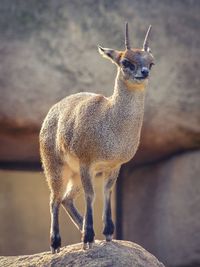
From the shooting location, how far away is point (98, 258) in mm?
8328

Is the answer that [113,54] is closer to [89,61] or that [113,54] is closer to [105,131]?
[105,131]

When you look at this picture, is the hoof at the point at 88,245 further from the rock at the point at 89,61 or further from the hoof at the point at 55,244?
the rock at the point at 89,61

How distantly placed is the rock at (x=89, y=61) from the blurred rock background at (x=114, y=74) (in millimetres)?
13

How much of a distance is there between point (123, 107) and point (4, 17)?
482cm

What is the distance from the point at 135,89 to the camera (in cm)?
830

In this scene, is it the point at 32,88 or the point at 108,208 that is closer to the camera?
the point at 108,208

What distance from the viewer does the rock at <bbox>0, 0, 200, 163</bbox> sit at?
12656 mm

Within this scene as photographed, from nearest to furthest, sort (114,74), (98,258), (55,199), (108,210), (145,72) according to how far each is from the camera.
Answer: (145,72), (98,258), (108,210), (55,199), (114,74)

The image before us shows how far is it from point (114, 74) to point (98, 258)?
189 inches

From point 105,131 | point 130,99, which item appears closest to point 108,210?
point 105,131

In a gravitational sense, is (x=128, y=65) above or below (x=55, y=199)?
above

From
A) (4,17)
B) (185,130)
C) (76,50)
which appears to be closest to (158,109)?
(185,130)

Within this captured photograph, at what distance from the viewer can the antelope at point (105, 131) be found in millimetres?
8266

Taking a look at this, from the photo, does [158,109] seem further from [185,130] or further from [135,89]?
[135,89]
